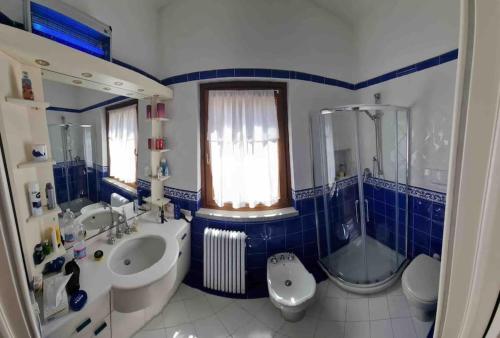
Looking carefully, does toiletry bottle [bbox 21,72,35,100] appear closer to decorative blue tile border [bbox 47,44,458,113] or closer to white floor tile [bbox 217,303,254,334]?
decorative blue tile border [bbox 47,44,458,113]

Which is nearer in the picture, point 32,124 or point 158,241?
point 32,124

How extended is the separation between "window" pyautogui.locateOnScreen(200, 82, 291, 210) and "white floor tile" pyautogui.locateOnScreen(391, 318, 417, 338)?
1148 mm

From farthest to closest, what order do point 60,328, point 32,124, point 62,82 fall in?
point 62,82, point 32,124, point 60,328

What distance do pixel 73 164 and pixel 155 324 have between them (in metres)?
1.18

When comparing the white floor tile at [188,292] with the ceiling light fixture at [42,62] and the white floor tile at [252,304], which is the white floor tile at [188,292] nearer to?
the white floor tile at [252,304]

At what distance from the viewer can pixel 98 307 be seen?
2.97 feet

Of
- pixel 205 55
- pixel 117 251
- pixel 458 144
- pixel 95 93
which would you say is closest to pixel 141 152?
pixel 95 93

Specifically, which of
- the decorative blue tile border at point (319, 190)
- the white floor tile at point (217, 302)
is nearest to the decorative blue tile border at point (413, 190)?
the decorative blue tile border at point (319, 190)

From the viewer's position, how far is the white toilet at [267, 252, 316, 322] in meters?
1.23

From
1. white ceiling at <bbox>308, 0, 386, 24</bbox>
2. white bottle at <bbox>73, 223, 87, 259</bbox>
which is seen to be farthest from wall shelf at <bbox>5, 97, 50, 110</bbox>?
white ceiling at <bbox>308, 0, 386, 24</bbox>

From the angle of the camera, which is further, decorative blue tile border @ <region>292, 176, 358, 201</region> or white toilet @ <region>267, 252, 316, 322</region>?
decorative blue tile border @ <region>292, 176, 358, 201</region>

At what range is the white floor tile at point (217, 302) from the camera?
1.42 m

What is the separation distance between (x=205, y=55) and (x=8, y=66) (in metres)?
1.08

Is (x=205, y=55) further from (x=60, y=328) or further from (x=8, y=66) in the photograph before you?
(x=60, y=328)
